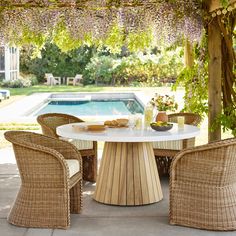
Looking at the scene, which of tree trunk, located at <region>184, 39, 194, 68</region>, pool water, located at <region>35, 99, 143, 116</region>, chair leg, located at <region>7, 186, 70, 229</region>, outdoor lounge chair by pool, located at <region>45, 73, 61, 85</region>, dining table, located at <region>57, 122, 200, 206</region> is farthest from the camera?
outdoor lounge chair by pool, located at <region>45, 73, 61, 85</region>

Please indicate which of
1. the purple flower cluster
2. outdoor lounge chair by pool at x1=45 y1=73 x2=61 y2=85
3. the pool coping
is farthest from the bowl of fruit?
outdoor lounge chair by pool at x1=45 y1=73 x2=61 y2=85

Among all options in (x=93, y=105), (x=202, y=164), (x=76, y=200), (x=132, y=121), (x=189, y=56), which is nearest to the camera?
(x=202, y=164)

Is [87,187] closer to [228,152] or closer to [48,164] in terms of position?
[48,164]

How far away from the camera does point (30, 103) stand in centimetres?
1397

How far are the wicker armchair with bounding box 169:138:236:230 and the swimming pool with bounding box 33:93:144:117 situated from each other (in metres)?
10.1

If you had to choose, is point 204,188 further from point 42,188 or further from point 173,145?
point 173,145

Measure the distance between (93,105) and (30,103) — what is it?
2458mm

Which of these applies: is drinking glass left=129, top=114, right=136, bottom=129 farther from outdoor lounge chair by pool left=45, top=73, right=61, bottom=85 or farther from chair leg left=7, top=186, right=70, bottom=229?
outdoor lounge chair by pool left=45, top=73, right=61, bottom=85

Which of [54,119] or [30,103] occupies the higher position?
[54,119]

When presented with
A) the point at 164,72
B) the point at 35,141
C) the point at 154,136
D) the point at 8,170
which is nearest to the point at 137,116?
the point at 154,136

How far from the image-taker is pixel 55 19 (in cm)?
616

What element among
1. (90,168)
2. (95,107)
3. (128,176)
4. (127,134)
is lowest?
(95,107)

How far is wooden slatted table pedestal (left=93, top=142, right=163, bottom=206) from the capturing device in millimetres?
4629

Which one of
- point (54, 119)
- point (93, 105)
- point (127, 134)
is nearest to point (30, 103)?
point (93, 105)
